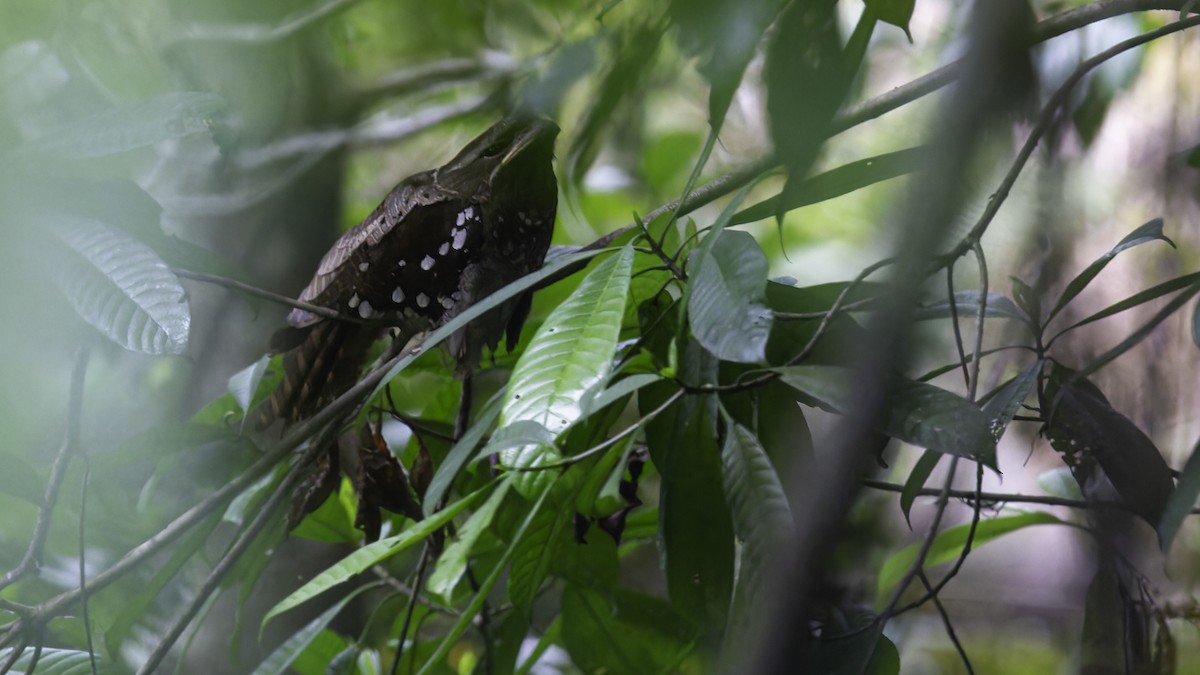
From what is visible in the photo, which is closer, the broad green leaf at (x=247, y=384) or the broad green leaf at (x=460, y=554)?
the broad green leaf at (x=460, y=554)

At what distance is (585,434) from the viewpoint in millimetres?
901

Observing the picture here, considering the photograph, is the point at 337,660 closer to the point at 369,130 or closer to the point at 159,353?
the point at 159,353

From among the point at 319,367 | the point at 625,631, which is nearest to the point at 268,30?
the point at 319,367

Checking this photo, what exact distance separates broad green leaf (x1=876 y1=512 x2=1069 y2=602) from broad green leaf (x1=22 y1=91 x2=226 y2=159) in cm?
81

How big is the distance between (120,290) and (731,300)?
0.51 metres

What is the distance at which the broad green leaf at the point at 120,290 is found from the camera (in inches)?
29.1

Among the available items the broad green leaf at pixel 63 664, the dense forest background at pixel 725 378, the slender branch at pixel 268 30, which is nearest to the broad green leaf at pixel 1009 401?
the dense forest background at pixel 725 378

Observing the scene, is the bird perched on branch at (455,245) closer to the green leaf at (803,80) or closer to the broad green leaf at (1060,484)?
the green leaf at (803,80)

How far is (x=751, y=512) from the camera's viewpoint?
0.69m

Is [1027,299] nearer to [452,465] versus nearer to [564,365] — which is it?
[564,365]

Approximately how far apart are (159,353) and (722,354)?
1.48 feet

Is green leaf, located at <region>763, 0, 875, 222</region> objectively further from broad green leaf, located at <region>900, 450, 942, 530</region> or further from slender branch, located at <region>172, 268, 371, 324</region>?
slender branch, located at <region>172, 268, 371, 324</region>

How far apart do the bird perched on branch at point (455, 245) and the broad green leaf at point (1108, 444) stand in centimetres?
54

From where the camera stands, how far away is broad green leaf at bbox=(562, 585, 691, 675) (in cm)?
109
